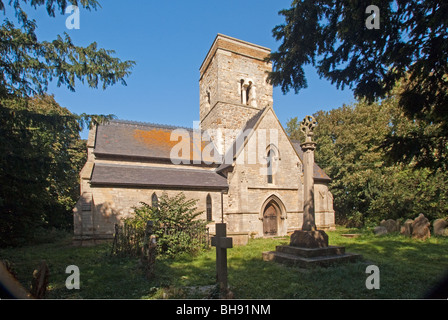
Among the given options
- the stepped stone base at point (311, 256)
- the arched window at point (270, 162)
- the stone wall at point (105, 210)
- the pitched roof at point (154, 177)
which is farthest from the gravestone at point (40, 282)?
the arched window at point (270, 162)

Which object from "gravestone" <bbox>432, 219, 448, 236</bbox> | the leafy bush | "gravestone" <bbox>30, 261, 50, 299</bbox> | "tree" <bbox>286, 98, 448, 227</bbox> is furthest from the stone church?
"gravestone" <bbox>30, 261, 50, 299</bbox>

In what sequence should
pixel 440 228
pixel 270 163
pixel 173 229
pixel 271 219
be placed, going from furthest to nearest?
pixel 270 163, pixel 271 219, pixel 440 228, pixel 173 229

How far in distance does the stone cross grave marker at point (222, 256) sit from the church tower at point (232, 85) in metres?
15.6

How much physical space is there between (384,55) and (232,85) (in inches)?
719

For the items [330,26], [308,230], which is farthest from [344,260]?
[330,26]

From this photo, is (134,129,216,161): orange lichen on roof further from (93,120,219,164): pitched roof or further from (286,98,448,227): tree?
(286,98,448,227): tree

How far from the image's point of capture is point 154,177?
54.2 feet

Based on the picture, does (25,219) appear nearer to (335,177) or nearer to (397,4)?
(397,4)

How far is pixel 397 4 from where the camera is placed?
533cm

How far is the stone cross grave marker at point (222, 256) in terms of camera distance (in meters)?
5.39

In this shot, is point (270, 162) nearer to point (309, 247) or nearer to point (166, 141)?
point (166, 141)

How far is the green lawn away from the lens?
5.50m

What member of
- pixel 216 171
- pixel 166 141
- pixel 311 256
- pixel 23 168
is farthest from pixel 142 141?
pixel 311 256

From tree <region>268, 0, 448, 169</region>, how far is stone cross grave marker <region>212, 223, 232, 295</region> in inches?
168
